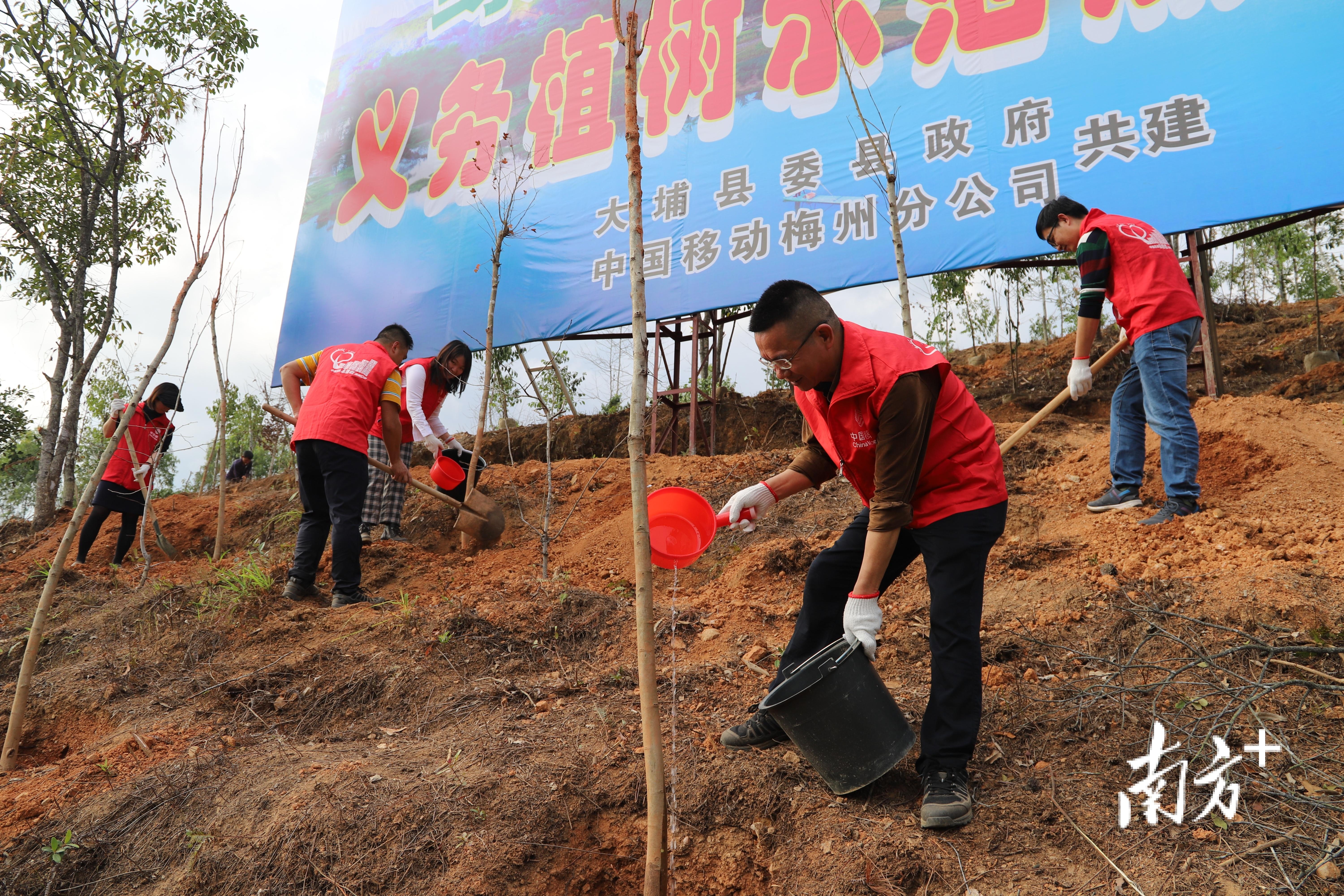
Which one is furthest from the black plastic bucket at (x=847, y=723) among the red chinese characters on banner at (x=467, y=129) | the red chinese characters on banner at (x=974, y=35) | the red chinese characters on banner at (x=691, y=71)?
the red chinese characters on banner at (x=467, y=129)

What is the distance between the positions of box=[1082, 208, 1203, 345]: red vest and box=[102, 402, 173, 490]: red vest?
5.58 metres

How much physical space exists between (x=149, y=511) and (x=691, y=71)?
17.7ft

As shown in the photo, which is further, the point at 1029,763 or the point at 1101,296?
the point at 1101,296

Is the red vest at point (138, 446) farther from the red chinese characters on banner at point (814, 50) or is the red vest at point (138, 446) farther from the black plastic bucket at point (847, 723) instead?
the red chinese characters on banner at point (814, 50)

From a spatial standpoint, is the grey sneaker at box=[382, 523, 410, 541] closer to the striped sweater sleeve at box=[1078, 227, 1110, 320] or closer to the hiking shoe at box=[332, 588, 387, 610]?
the hiking shoe at box=[332, 588, 387, 610]

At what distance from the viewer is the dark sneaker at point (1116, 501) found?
3520 mm

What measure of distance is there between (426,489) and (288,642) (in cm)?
117

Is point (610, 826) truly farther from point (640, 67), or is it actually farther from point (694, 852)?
point (640, 67)

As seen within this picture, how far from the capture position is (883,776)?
6.43 feet

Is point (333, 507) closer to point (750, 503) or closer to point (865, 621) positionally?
point (750, 503)

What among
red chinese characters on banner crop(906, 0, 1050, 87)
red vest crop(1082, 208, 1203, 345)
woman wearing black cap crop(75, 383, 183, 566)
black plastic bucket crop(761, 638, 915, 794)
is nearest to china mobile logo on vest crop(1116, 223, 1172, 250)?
red vest crop(1082, 208, 1203, 345)

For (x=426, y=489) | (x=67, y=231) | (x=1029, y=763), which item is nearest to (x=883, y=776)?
(x=1029, y=763)

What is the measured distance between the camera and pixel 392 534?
4977 mm

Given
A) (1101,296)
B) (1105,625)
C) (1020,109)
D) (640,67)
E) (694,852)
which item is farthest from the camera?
(640,67)
